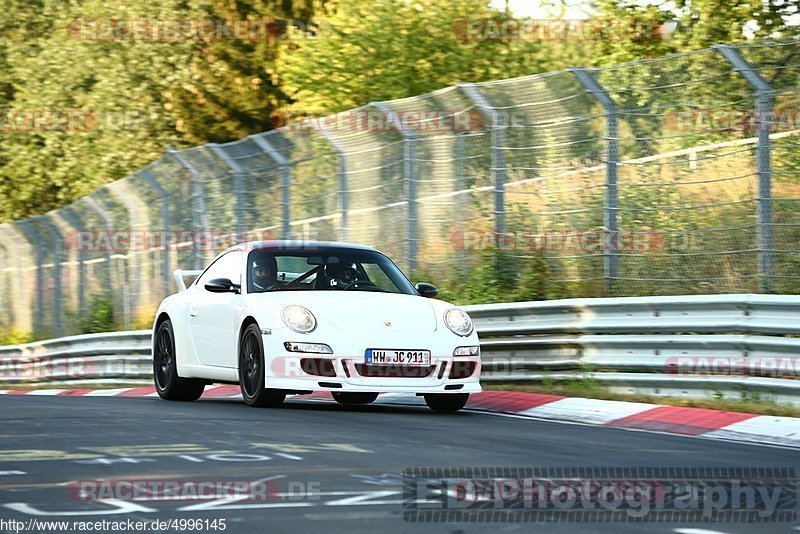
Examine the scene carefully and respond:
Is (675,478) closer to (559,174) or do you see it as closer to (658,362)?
(658,362)

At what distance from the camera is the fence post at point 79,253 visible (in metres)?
24.9

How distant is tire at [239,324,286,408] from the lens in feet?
36.9

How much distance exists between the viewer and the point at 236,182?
64.4 feet

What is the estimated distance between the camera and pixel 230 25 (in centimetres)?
4894

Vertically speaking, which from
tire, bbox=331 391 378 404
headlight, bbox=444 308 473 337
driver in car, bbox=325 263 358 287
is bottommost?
tire, bbox=331 391 378 404

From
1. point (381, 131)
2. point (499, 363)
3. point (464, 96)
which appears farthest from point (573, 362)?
point (381, 131)

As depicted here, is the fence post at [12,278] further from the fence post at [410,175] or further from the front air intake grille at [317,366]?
the front air intake grille at [317,366]

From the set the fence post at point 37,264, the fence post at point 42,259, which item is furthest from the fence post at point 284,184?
the fence post at point 37,264

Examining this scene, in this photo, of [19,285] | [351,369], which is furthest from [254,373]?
[19,285]

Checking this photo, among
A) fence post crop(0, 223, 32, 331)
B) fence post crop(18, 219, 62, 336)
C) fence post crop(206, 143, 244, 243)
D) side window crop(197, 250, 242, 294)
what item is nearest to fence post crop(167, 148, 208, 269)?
fence post crop(206, 143, 244, 243)

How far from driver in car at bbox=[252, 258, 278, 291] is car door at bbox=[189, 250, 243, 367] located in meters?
0.16

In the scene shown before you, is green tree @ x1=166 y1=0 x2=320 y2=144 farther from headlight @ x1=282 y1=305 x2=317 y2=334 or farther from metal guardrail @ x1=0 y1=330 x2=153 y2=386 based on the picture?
headlight @ x1=282 y1=305 x2=317 y2=334

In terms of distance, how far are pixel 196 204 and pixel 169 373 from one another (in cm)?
781

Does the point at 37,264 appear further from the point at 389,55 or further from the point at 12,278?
the point at 389,55
